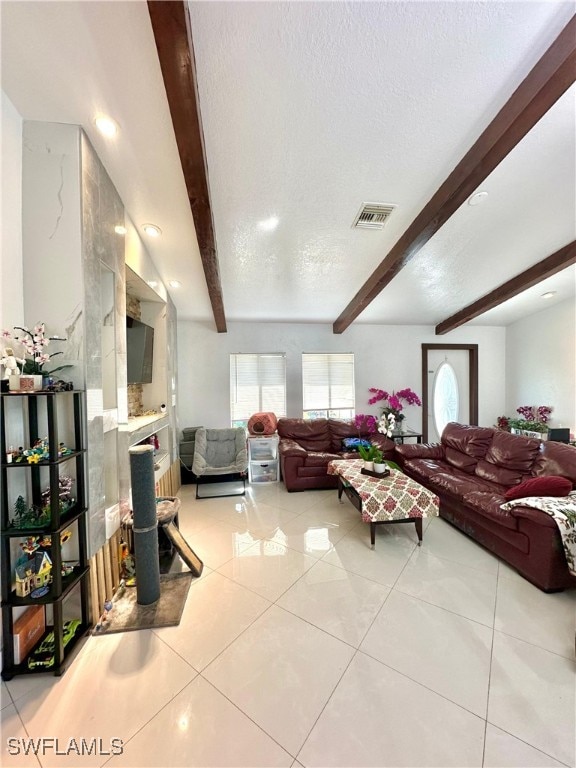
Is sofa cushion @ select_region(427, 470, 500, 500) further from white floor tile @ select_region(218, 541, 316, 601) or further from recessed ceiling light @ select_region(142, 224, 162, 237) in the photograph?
recessed ceiling light @ select_region(142, 224, 162, 237)

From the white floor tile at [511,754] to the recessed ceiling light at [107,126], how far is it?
3560 millimetres

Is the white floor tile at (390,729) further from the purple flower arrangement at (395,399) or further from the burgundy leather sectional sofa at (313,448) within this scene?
the purple flower arrangement at (395,399)

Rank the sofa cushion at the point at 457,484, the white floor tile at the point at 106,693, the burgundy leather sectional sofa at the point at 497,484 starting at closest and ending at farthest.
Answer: the white floor tile at the point at 106,693 → the burgundy leather sectional sofa at the point at 497,484 → the sofa cushion at the point at 457,484

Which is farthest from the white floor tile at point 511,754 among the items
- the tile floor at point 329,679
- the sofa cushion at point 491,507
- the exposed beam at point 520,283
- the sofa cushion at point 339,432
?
the exposed beam at point 520,283

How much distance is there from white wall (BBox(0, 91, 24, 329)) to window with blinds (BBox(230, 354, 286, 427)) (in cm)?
349

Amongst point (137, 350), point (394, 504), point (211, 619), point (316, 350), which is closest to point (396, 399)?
point (316, 350)

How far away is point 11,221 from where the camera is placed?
1.53 metres

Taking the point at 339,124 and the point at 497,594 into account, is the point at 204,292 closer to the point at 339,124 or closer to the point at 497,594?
the point at 339,124

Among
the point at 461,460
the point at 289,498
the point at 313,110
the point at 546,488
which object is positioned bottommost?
the point at 289,498

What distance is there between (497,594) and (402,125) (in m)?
3.28

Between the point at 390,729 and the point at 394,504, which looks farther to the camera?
the point at 394,504

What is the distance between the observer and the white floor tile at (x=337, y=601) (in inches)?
66.9

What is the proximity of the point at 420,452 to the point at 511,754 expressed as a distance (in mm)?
2932

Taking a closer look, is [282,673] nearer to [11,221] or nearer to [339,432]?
[11,221]
